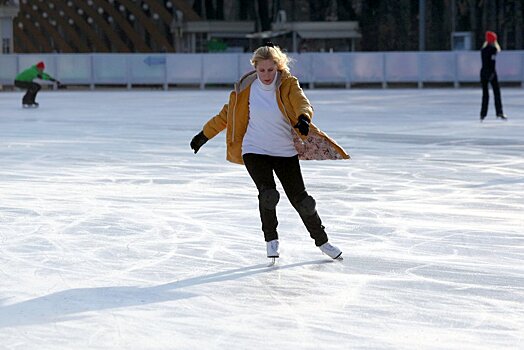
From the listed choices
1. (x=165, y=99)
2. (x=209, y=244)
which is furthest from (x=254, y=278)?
(x=165, y=99)

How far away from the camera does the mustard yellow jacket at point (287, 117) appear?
6.22 meters

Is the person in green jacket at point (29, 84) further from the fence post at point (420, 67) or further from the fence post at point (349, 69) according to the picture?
the fence post at point (420, 67)

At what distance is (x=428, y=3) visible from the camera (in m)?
45.8

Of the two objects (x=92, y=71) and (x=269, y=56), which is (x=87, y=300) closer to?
(x=269, y=56)

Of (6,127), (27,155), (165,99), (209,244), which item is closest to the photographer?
(209,244)

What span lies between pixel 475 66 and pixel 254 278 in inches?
1294

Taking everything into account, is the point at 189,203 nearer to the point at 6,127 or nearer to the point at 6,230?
the point at 6,230

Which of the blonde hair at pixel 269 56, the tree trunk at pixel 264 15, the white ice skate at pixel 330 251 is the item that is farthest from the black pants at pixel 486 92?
the tree trunk at pixel 264 15

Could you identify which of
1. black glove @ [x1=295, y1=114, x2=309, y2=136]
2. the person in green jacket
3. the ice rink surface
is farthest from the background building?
black glove @ [x1=295, y1=114, x2=309, y2=136]

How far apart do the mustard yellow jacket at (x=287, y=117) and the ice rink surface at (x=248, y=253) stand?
0.60 meters

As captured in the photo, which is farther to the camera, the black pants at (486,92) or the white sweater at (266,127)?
the black pants at (486,92)

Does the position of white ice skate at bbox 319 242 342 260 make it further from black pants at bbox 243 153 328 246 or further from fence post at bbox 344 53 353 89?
fence post at bbox 344 53 353 89

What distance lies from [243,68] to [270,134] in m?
32.4

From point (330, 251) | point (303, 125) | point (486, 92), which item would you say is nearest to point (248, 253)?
point (330, 251)
